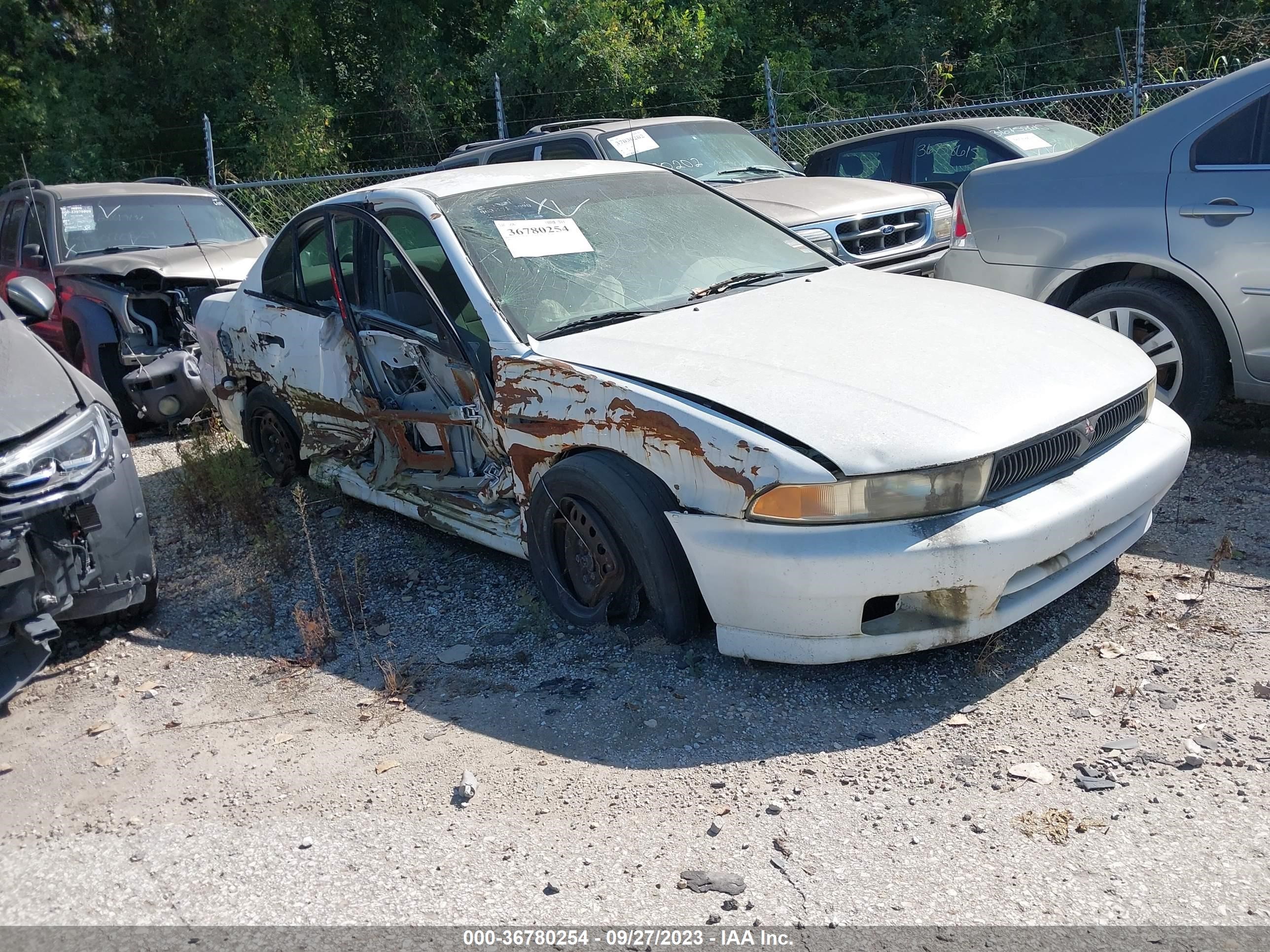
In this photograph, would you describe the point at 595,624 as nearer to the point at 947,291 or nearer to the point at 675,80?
the point at 947,291

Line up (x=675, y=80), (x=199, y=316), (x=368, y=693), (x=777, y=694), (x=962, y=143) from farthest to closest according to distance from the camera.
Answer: (x=675, y=80) → (x=962, y=143) → (x=199, y=316) → (x=368, y=693) → (x=777, y=694)

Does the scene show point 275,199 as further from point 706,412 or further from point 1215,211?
point 706,412

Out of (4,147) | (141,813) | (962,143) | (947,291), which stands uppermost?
(4,147)

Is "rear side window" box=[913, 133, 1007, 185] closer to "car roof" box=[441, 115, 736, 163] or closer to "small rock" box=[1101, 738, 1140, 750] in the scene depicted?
"car roof" box=[441, 115, 736, 163]

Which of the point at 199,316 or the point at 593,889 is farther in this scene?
the point at 199,316

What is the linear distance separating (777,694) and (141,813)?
77.3 inches

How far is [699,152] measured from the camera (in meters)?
8.73

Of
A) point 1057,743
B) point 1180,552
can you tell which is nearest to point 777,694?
point 1057,743

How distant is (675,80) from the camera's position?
16672 millimetres

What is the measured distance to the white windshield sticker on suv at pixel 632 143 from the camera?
27.9ft

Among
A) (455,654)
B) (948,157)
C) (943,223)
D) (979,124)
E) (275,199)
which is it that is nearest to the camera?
(455,654)

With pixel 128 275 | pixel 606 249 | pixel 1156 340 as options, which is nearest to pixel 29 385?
pixel 606 249

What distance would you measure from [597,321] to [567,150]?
5047 millimetres

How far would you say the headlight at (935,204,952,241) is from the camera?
7922 mm
